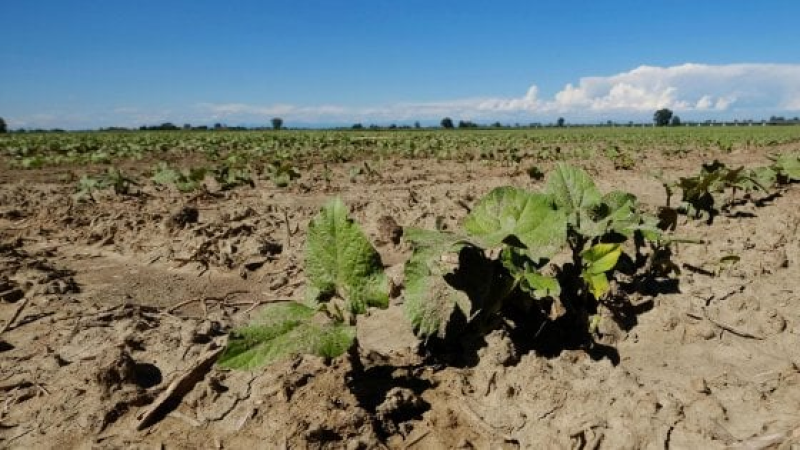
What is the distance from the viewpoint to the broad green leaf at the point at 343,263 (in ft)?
6.04

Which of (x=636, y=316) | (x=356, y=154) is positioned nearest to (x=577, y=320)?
(x=636, y=316)

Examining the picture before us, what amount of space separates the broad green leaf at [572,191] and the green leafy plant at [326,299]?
0.87 meters

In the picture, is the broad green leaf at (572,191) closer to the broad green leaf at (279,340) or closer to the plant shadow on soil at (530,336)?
the plant shadow on soil at (530,336)

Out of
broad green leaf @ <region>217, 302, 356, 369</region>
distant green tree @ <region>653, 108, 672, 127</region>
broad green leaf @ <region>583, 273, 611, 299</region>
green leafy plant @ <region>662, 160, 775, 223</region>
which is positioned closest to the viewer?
broad green leaf @ <region>217, 302, 356, 369</region>

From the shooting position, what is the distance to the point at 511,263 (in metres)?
1.94

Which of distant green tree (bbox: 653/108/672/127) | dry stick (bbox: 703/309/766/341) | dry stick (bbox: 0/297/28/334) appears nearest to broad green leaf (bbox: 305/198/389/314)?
dry stick (bbox: 703/309/766/341)

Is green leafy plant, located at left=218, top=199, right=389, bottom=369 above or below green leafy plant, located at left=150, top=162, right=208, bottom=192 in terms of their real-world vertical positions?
above

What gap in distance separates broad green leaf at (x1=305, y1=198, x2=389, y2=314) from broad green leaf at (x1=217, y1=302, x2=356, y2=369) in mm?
136

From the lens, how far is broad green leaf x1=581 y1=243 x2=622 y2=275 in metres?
2.02

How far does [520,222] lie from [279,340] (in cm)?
89

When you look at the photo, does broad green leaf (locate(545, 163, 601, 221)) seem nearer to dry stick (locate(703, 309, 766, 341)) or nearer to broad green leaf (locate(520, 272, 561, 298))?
broad green leaf (locate(520, 272, 561, 298))

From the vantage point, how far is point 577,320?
7.19 ft

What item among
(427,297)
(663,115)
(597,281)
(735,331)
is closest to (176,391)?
(427,297)

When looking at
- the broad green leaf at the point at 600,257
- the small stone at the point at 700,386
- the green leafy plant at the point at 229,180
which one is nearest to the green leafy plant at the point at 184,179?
the green leafy plant at the point at 229,180
